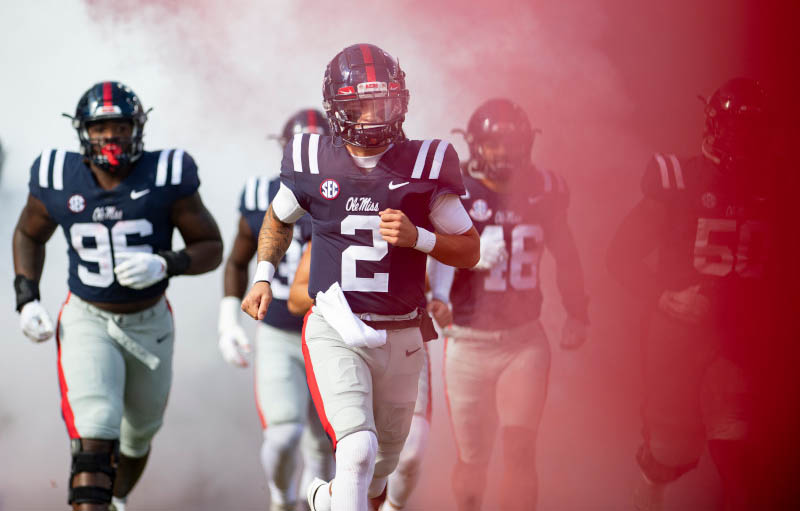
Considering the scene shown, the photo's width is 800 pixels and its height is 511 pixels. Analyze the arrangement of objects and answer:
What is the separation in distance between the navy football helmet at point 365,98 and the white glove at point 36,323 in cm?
150

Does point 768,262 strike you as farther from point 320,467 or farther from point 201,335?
point 201,335

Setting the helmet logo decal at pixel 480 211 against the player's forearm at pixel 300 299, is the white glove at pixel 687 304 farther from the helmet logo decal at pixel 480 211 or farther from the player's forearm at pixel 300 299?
the player's forearm at pixel 300 299

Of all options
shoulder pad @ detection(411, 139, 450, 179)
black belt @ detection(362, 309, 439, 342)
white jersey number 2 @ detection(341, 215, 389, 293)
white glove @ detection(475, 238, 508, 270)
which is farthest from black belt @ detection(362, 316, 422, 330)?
white glove @ detection(475, 238, 508, 270)

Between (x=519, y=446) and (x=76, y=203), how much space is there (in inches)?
75.0

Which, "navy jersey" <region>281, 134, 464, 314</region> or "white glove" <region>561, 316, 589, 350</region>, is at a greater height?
"navy jersey" <region>281, 134, 464, 314</region>

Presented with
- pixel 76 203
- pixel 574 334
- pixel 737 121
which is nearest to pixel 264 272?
pixel 76 203

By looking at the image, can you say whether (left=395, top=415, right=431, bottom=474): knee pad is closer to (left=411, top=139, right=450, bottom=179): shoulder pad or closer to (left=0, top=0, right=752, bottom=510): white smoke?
(left=0, top=0, right=752, bottom=510): white smoke

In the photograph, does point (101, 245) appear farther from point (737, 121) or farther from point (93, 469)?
point (737, 121)

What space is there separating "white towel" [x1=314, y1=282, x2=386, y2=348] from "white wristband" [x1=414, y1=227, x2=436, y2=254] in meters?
0.27

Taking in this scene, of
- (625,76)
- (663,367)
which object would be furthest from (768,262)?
(625,76)

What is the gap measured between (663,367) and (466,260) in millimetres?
1277

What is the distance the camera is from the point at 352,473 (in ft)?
8.36

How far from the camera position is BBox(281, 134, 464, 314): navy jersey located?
2.74m

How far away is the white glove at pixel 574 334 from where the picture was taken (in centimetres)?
382
